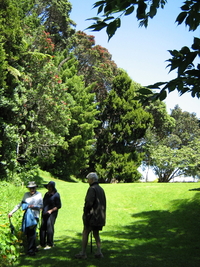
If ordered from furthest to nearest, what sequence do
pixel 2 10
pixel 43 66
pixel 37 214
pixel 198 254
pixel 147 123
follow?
pixel 147 123
pixel 43 66
pixel 2 10
pixel 198 254
pixel 37 214

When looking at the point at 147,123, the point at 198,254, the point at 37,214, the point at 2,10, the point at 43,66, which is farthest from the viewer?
the point at 147,123

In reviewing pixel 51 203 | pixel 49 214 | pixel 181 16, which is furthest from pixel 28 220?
pixel 181 16

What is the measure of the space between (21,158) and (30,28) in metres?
8.06

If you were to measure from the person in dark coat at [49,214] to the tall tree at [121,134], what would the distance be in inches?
805

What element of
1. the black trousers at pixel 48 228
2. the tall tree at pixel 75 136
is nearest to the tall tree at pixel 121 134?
the tall tree at pixel 75 136

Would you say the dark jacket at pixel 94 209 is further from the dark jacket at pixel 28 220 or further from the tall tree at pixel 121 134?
the tall tree at pixel 121 134

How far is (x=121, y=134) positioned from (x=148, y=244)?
69.1 ft

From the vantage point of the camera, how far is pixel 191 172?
102 ft

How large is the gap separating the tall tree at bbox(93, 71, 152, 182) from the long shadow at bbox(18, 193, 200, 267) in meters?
14.6

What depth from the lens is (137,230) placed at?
34.0ft

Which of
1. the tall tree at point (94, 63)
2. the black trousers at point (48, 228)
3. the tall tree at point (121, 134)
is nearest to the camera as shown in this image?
the black trousers at point (48, 228)

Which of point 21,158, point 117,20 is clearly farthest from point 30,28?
point 117,20

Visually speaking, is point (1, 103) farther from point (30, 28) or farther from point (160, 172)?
point (160, 172)

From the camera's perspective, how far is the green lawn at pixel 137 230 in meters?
6.27
